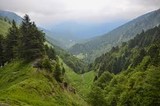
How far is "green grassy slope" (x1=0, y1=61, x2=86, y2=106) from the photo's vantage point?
215 feet

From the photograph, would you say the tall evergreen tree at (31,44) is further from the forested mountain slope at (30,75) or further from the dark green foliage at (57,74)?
the dark green foliage at (57,74)

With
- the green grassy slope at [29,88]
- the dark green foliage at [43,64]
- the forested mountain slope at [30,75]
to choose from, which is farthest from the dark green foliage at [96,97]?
the dark green foliage at [43,64]

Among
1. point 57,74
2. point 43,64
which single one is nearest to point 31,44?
point 43,64

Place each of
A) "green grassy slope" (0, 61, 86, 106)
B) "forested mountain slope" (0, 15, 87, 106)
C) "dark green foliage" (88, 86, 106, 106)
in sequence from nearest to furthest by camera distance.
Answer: "green grassy slope" (0, 61, 86, 106) → "forested mountain slope" (0, 15, 87, 106) → "dark green foliage" (88, 86, 106, 106)

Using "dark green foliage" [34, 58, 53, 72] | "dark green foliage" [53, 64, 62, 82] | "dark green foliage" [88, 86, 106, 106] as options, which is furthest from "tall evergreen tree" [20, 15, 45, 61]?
"dark green foliage" [88, 86, 106, 106]

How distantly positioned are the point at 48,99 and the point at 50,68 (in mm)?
25994

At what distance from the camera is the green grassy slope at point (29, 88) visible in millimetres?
65438

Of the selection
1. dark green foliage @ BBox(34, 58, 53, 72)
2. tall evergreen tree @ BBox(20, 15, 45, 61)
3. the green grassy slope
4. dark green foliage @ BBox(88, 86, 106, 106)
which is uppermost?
tall evergreen tree @ BBox(20, 15, 45, 61)

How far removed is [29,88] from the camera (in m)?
77.1

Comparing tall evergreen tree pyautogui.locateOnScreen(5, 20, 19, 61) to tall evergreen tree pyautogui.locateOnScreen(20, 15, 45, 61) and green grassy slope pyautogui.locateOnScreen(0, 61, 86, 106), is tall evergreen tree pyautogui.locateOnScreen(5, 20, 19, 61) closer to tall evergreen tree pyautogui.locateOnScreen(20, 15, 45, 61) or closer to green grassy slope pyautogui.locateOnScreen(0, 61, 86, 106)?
tall evergreen tree pyautogui.locateOnScreen(20, 15, 45, 61)

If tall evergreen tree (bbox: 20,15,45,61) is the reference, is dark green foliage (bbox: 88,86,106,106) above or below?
below

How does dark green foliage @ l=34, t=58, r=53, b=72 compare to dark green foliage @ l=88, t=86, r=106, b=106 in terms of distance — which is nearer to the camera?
dark green foliage @ l=34, t=58, r=53, b=72

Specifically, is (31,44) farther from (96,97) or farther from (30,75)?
(96,97)

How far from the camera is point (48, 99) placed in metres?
79.4
